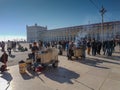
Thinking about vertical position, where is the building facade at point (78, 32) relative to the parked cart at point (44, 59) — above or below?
above

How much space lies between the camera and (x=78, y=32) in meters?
74.0

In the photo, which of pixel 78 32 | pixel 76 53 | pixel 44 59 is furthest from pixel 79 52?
pixel 78 32

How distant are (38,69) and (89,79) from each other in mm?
3170

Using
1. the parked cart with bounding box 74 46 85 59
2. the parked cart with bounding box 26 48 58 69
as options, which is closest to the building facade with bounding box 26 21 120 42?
the parked cart with bounding box 74 46 85 59

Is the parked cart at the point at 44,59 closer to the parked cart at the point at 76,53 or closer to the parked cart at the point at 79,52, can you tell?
the parked cart at the point at 76,53

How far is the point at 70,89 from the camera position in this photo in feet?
16.8

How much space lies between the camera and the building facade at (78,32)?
57844 millimetres

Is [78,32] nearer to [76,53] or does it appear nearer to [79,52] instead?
[79,52]

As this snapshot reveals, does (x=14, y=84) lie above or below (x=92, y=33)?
below

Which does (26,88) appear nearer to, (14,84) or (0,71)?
(14,84)

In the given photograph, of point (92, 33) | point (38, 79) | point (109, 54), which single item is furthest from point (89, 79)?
point (92, 33)

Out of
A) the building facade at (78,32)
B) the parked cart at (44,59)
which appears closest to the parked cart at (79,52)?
the parked cart at (44,59)

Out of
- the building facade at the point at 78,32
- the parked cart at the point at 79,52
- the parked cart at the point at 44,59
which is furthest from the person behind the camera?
the building facade at the point at 78,32

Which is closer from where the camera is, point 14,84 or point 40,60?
point 14,84
